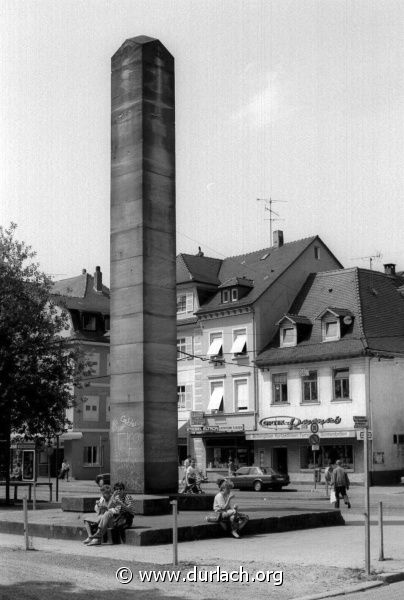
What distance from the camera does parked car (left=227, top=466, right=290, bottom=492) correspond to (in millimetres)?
44906

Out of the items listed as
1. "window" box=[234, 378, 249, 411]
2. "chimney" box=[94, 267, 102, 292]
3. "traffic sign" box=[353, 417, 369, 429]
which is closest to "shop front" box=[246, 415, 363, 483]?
"window" box=[234, 378, 249, 411]

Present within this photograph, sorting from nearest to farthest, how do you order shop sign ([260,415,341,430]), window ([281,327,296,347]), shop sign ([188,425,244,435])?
shop sign ([260,415,341,430])
window ([281,327,296,347])
shop sign ([188,425,244,435])

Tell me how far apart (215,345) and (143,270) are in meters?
34.9

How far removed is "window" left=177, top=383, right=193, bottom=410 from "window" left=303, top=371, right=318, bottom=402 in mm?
9908

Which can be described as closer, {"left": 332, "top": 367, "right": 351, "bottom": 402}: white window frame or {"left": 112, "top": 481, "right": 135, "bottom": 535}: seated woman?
{"left": 112, "top": 481, "right": 135, "bottom": 535}: seated woman

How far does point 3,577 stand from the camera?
1309 cm

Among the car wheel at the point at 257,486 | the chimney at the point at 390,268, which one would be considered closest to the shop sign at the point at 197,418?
the car wheel at the point at 257,486

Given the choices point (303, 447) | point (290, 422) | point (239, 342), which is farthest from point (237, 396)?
point (303, 447)

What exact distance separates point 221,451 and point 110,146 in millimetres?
35143

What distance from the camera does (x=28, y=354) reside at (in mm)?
31250

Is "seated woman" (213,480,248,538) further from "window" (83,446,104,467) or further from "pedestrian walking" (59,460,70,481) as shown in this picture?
"window" (83,446,104,467)

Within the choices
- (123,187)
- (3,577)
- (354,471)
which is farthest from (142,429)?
(354,471)

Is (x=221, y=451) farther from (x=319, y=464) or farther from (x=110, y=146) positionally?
→ (x=110, y=146)

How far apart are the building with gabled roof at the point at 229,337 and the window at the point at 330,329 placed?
15.0 feet
